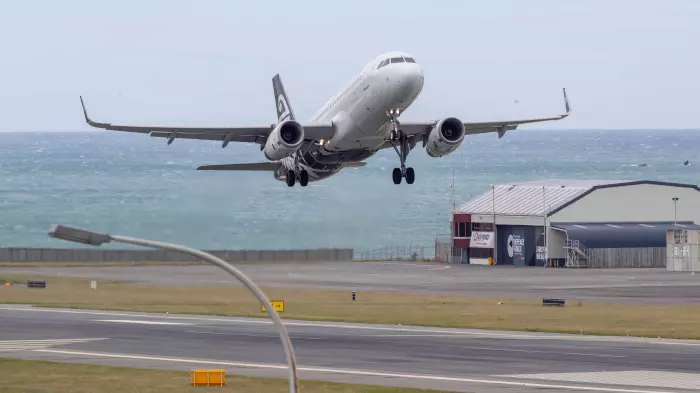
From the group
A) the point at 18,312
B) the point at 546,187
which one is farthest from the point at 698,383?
the point at 546,187

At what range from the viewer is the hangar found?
118 metres

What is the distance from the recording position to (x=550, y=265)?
4656 inches

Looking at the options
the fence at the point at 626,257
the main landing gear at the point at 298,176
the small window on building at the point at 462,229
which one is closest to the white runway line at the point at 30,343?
→ the main landing gear at the point at 298,176

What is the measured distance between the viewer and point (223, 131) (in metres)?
71.0

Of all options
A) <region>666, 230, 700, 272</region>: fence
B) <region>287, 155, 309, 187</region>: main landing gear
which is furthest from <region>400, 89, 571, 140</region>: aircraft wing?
<region>666, 230, 700, 272</region>: fence

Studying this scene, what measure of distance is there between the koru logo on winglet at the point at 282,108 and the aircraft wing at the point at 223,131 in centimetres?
663

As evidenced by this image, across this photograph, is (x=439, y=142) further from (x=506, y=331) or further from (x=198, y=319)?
(x=198, y=319)

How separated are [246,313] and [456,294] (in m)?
19.2

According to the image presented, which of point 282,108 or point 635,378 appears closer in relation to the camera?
point 635,378

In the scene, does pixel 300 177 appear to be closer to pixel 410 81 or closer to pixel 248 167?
pixel 248 167

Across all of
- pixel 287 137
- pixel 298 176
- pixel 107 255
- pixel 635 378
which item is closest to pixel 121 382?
pixel 635 378

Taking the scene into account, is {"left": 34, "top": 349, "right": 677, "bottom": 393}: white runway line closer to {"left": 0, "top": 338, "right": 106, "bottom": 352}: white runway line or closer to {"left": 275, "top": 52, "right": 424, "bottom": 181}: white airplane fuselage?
{"left": 0, "top": 338, "right": 106, "bottom": 352}: white runway line

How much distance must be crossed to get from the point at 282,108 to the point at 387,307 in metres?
14.3

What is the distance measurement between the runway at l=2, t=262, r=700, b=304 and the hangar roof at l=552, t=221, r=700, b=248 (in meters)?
4.99
